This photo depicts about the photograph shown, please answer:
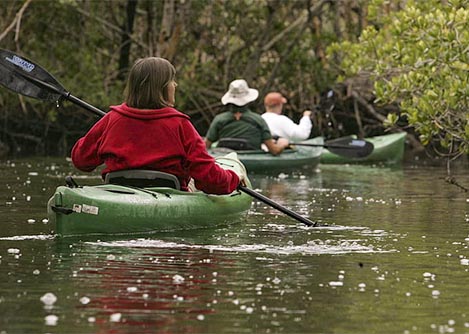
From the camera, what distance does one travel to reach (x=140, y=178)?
429 inches

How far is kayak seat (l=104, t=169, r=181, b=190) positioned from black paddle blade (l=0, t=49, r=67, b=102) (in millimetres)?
1628

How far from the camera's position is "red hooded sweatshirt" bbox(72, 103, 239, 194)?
10.7 metres

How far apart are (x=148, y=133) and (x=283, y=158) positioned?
9880 mm

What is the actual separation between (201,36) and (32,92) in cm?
1549

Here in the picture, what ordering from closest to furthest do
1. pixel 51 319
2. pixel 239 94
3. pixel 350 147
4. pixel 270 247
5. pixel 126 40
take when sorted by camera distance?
pixel 51 319
pixel 270 247
pixel 239 94
pixel 350 147
pixel 126 40

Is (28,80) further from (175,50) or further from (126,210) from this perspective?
(175,50)

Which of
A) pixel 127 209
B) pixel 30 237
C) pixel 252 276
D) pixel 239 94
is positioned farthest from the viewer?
pixel 239 94

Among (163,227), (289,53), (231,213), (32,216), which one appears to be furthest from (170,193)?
(289,53)

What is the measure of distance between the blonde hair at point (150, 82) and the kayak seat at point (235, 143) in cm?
845

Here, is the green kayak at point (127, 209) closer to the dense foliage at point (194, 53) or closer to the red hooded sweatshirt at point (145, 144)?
the red hooded sweatshirt at point (145, 144)

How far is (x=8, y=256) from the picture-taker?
9.54 m

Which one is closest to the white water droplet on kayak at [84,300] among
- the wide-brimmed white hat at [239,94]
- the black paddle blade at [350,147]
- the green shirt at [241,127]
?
the wide-brimmed white hat at [239,94]

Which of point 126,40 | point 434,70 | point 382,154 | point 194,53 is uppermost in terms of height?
point 126,40

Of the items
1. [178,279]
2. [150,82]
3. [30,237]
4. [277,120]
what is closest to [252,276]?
[178,279]
